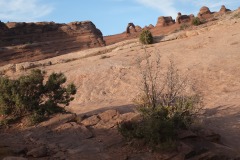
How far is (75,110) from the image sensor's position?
11.9 meters

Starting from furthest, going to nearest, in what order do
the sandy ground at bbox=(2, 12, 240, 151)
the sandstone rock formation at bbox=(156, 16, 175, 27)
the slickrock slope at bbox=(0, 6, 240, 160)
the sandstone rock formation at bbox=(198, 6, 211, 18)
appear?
1. the sandstone rock formation at bbox=(156, 16, 175, 27)
2. the sandstone rock formation at bbox=(198, 6, 211, 18)
3. the sandy ground at bbox=(2, 12, 240, 151)
4. the slickrock slope at bbox=(0, 6, 240, 160)

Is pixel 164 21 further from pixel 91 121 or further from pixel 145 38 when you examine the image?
pixel 91 121

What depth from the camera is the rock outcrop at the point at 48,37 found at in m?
A: 36.4

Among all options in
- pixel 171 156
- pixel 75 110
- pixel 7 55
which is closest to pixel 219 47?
pixel 75 110

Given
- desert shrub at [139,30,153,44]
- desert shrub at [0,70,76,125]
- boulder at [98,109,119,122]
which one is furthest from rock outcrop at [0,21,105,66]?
boulder at [98,109,119,122]

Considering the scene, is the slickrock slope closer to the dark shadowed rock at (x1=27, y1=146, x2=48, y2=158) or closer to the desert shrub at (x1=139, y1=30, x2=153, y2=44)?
the dark shadowed rock at (x1=27, y1=146, x2=48, y2=158)

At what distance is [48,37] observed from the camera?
41531mm

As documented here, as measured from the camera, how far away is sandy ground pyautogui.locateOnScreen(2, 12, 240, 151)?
10768 mm

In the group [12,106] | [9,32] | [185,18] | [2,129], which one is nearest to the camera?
[2,129]

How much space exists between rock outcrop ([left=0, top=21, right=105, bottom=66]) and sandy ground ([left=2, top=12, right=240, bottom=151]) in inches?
563

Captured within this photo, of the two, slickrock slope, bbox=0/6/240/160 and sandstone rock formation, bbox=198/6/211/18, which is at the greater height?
sandstone rock formation, bbox=198/6/211/18

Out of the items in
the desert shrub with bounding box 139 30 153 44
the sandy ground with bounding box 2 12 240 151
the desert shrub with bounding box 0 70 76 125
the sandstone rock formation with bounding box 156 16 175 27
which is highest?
the sandstone rock formation with bounding box 156 16 175 27

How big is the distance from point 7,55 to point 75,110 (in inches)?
943

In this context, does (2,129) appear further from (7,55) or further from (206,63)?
(7,55)
